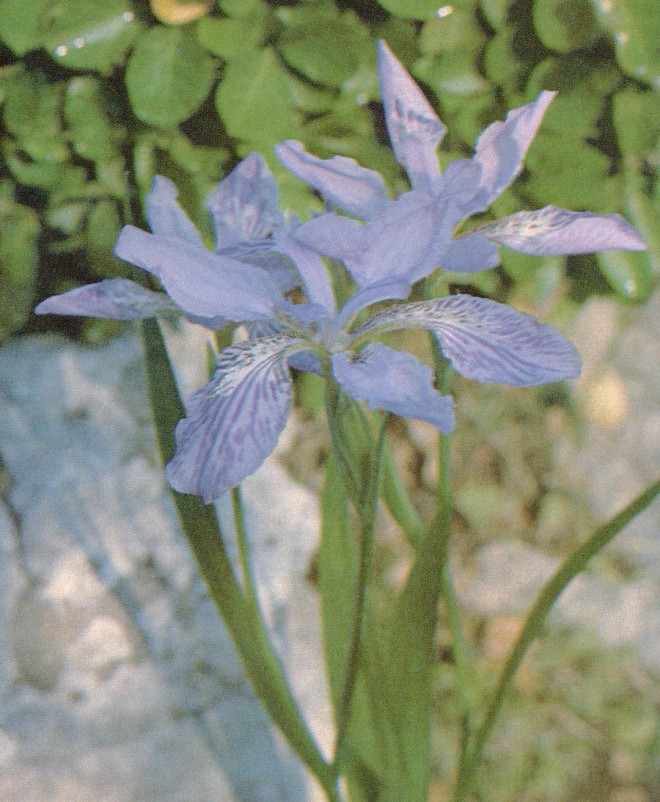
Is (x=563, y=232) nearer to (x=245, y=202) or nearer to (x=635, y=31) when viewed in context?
(x=245, y=202)

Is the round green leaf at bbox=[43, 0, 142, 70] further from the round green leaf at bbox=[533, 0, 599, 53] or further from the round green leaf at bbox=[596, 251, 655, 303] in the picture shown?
the round green leaf at bbox=[596, 251, 655, 303]

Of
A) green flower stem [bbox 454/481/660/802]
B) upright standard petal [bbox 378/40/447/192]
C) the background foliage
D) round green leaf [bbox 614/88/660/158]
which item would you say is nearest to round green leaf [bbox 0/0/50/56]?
the background foliage

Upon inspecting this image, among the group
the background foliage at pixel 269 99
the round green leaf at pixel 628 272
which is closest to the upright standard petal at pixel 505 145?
the background foliage at pixel 269 99

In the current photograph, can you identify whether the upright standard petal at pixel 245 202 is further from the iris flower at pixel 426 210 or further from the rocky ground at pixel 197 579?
the rocky ground at pixel 197 579

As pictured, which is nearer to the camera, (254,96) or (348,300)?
(348,300)

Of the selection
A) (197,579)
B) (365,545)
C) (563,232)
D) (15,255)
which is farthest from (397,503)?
(15,255)

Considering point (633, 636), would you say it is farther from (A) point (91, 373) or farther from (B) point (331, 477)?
(A) point (91, 373)
